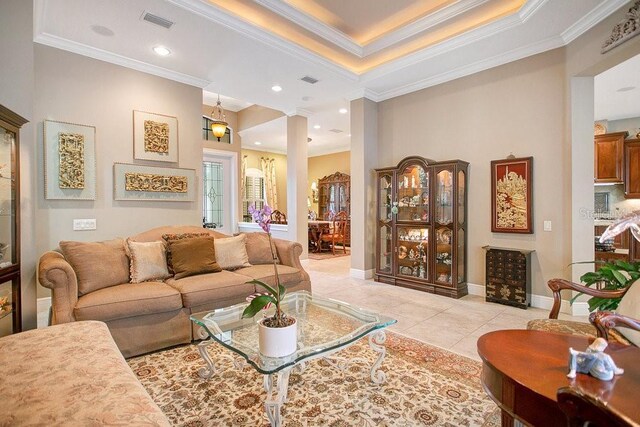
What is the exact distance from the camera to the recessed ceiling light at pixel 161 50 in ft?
12.1

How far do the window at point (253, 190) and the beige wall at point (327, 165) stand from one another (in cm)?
159

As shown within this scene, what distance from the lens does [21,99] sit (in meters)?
2.46

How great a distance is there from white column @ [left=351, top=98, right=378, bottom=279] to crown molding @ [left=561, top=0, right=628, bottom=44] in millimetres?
2689

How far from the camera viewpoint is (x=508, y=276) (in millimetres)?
3910

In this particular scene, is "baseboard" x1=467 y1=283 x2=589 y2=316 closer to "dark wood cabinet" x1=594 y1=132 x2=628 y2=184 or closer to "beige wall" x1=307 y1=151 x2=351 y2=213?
"dark wood cabinet" x1=594 y1=132 x2=628 y2=184

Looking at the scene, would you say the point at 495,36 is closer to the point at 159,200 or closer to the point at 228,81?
the point at 228,81

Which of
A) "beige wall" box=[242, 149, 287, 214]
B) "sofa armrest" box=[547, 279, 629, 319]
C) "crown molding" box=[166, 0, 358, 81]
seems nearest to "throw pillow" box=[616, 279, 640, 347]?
"sofa armrest" box=[547, 279, 629, 319]

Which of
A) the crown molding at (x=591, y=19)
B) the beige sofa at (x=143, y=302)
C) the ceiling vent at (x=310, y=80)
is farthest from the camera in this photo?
the ceiling vent at (x=310, y=80)

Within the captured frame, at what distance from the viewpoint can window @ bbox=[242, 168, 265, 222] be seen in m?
9.63

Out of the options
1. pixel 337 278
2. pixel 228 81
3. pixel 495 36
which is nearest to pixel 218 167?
pixel 228 81

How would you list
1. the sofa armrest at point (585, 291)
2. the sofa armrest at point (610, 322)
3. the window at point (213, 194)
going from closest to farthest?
the sofa armrest at point (610, 322) < the sofa armrest at point (585, 291) < the window at point (213, 194)

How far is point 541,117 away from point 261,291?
12.7ft

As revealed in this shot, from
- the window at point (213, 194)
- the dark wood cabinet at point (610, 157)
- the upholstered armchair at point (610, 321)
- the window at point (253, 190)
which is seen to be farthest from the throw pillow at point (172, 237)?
the dark wood cabinet at point (610, 157)

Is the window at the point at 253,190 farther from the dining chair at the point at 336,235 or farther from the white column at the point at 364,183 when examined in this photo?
the white column at the point at 364,183
